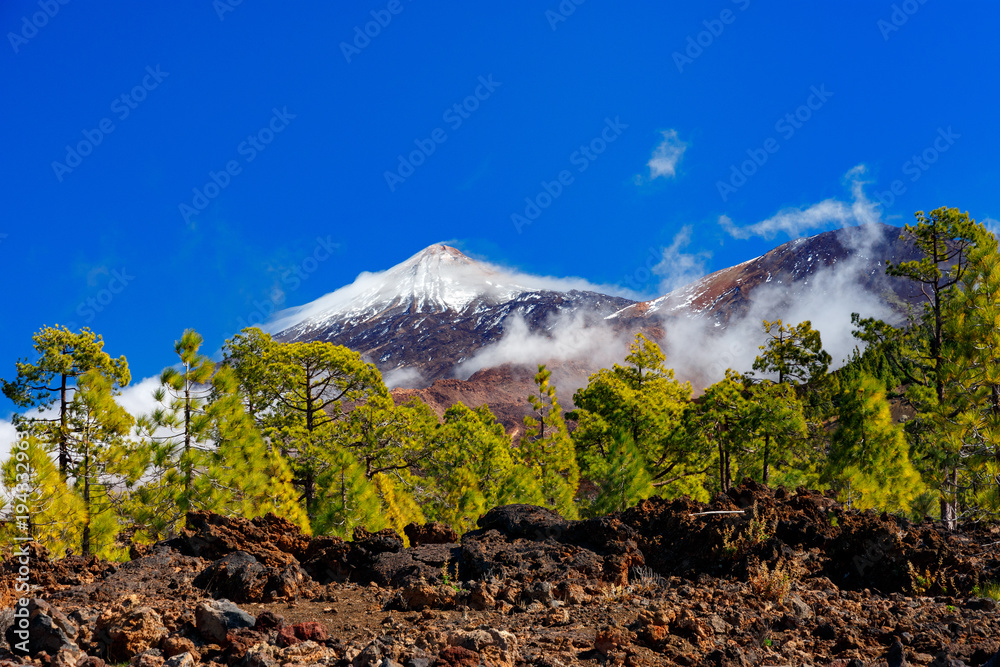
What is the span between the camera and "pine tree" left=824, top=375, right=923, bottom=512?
17.1 meters

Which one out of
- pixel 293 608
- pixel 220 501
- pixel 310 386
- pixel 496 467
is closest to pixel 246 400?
pixel 310 386

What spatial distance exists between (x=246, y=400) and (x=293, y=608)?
35.8ft

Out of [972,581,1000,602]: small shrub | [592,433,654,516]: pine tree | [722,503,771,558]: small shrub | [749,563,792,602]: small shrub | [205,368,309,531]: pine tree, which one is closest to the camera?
[749,563,792,602]: small shrub

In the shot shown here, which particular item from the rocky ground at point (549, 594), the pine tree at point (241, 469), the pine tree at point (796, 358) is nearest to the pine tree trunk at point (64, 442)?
the pine tree at point (241, 469)

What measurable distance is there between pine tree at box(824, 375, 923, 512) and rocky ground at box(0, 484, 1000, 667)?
567cm

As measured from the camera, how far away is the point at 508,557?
336 inches

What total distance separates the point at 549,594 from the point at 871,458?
13859 mm

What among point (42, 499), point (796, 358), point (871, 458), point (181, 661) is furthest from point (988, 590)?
point (796, 358)

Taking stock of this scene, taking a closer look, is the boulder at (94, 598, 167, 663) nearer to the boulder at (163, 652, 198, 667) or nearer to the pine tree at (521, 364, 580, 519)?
the boulder at (163, 652, 198, 667)

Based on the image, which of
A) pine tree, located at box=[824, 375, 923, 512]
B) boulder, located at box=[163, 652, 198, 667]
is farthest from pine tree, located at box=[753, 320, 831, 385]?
boulder, located at box=[163, 652, 198, 667]

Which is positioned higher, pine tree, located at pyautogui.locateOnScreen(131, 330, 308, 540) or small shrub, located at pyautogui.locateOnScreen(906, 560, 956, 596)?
pine tree, located at pyautogui.locateOnScreen(131, 330, 308, 540)

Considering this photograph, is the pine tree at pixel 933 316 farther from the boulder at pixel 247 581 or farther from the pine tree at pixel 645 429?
the boulder at pixel 247 581

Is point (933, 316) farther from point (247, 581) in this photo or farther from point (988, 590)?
point (247, 581)

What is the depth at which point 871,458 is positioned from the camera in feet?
57.2
